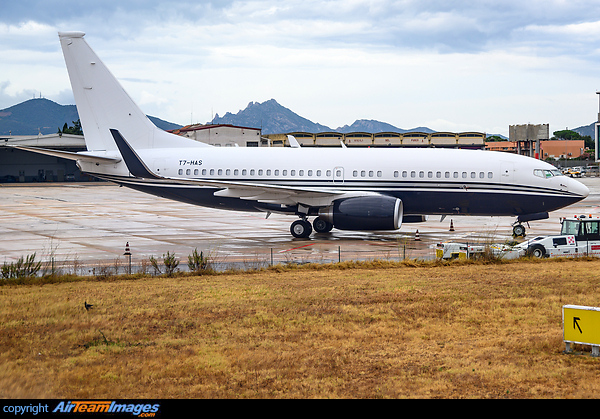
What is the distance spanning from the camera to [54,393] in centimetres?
926

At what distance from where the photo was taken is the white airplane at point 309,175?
29109 millimetres

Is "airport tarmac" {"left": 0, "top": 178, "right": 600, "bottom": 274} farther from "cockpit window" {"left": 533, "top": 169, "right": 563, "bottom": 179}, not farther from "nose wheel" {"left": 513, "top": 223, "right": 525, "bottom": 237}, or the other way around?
"cockpit window" {"left": 533, "top": 169, "right": 563, "bottom": 179}

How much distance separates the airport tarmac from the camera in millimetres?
25250

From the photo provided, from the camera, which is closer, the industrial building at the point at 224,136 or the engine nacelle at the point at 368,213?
the engine nacelle at the point at 368,213

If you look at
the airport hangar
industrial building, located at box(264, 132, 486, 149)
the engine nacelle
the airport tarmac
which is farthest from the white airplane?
industrial building, located at box(264, 132, 486, 149)

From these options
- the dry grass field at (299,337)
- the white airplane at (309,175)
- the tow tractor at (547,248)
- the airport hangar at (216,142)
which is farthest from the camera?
the airport hangar at (216,142)

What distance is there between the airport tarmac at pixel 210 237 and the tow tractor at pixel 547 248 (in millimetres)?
1473

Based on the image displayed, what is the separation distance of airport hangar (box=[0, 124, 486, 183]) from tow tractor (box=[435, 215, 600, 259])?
250 ft

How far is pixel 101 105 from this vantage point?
110ft

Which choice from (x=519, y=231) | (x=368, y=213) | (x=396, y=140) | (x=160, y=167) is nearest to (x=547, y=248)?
(x=519, y=231)

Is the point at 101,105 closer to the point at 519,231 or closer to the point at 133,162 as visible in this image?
the point at 133,162

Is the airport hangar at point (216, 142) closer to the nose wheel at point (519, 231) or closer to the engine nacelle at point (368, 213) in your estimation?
the nose wheel at point (519, 231)

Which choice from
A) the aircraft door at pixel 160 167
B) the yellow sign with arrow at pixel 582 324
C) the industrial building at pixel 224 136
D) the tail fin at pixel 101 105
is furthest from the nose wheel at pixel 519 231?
the industrial building at pixel 224 136

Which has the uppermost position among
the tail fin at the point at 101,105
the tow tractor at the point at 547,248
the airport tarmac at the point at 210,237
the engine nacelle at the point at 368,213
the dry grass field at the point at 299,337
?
the tail fin at the point at 101,105
